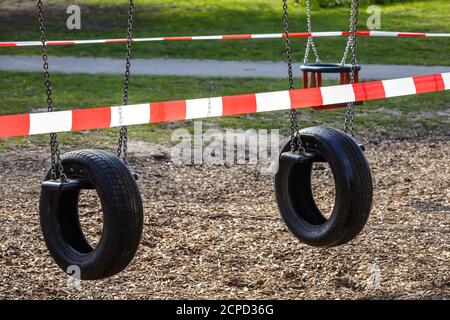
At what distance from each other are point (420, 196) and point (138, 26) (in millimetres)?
13580

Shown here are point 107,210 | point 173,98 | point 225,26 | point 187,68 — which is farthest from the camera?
point 225,26

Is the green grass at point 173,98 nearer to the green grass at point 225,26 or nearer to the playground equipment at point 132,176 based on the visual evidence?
the green grass at point 225,26

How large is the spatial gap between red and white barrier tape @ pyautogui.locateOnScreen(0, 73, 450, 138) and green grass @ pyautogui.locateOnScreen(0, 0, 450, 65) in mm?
10230

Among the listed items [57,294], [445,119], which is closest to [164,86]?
[445,119]

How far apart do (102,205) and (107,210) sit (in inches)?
→ 2.7

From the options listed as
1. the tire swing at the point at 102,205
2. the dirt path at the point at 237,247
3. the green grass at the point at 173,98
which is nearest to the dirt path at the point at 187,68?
the green grass at the point at 173,98

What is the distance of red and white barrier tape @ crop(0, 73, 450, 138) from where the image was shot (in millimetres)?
5547

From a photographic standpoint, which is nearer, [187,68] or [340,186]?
[340,186]

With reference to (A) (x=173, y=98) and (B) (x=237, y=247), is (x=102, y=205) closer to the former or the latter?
(B) (x=237, y=247)

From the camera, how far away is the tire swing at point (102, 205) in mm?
5188

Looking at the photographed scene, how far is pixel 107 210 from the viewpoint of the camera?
520 cm

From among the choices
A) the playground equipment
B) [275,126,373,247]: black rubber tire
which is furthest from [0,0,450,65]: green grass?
[275,126,373,247]: black rubber tire

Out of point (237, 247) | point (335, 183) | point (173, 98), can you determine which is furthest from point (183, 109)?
point (173, 98)

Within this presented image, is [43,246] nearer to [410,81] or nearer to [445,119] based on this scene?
[410,81]
